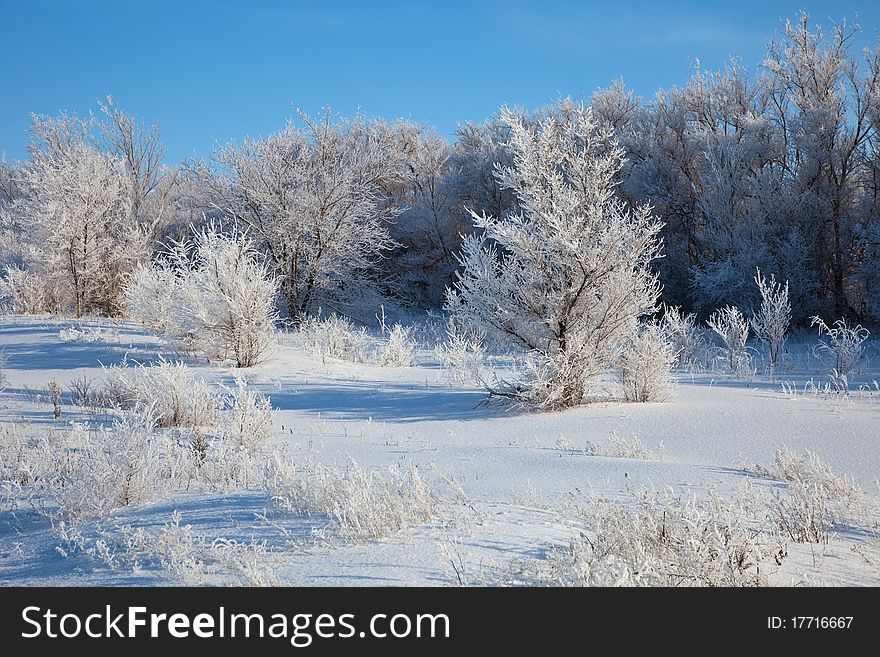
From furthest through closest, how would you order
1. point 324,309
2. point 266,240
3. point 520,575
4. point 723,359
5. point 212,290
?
point 324,309 < point 266,240 < point 723,359 < point 212,290 < point 520,575

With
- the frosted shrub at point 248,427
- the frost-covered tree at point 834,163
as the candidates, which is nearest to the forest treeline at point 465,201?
the frost-covered tree at point 834,163

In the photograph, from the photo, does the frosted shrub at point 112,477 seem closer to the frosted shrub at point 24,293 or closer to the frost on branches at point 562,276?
the frost on branches at point 562,276

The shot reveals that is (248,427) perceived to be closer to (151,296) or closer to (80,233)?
(151,296)

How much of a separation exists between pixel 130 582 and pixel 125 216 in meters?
26.6

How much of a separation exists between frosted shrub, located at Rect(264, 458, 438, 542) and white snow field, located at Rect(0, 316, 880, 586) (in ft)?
0.05

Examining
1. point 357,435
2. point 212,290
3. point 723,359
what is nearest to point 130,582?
point 357,435

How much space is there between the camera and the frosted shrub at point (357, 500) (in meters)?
3.69

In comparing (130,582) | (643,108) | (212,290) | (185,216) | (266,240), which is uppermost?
(643,108)

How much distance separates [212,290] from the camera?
41.9ft

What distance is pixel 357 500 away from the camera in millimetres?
3855

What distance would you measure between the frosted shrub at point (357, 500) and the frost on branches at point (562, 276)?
4663mm

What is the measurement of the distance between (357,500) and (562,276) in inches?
233

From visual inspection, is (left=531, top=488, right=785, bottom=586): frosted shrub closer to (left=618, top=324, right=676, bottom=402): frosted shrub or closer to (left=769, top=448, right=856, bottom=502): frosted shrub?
(left=769, top=448, right=856, bottom=502): frosted shrub
